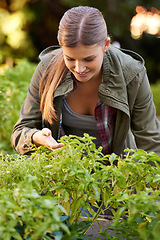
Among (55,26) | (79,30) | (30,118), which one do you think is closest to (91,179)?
(79,30)

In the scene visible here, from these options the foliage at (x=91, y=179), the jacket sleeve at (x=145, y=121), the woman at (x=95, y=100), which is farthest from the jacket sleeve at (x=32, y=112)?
the foliage at (x=91, y=179)

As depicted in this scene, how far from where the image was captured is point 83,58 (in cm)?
183

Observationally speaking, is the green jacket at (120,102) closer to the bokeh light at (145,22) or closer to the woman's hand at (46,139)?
the woman's hand at (46,139)

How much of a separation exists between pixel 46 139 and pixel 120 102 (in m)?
0.50

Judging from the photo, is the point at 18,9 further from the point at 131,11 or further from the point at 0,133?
the point at 0,133

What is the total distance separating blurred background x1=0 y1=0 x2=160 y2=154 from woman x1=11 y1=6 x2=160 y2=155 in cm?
415

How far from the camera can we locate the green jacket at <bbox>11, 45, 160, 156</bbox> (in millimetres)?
2111

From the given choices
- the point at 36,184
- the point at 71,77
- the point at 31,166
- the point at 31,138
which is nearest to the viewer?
the point at 36,184

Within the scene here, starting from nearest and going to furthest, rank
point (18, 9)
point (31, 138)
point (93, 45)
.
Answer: point (93, 45) < point (31, 138) < point (18, 9)

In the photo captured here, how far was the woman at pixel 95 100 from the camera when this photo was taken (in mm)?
1978

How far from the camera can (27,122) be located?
227 centimetres

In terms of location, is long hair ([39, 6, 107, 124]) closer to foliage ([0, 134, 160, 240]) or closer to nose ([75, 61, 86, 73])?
nose ([75, 61, 86, 73])

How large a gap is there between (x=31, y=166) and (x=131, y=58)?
1097 mm

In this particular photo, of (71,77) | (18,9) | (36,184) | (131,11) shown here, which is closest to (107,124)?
(71,77)
